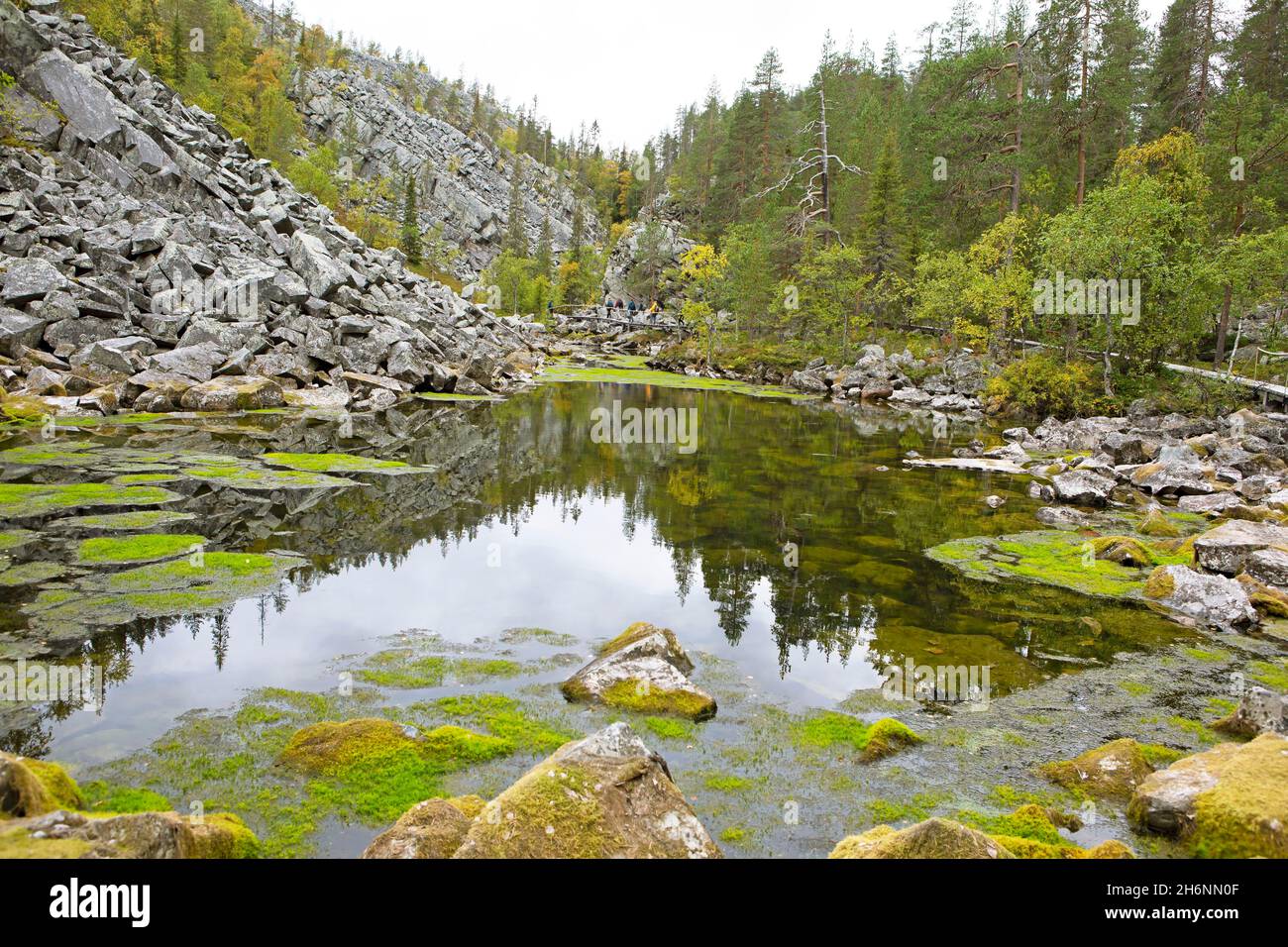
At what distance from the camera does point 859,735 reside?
9.69 metres

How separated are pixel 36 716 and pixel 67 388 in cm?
2823

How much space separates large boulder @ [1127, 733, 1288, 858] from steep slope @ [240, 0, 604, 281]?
5512 inches

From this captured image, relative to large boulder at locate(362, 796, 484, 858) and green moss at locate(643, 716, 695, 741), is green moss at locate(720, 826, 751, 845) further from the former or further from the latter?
large boulder at locate(362, 796, 484, 858)

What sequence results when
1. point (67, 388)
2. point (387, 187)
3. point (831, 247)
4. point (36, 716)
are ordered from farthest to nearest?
point (387, 187) → point (831, 247) → point (67, 388) → point (36, 716)

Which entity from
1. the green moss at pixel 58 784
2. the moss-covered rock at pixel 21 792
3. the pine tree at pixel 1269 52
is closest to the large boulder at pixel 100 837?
the moss-covered rock at pixel 21 792

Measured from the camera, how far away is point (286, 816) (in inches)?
281

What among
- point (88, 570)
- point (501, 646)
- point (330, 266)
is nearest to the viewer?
point (501, 646)

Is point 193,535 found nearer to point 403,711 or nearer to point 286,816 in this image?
point 403,711

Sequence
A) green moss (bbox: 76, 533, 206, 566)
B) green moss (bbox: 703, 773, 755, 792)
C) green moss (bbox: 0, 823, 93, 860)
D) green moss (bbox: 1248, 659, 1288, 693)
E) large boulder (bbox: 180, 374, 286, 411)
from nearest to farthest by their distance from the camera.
Answer: green moss (bbox: 0, 823, 93, 860) < green moss (bbox: 703, 773, 755, 792) < green moss (bbox: 1248, 659, 1288, 693) < green moss (bbox: 76, 533, 206, 566) < large boulder (bbox: 180, 374, 286, 411)

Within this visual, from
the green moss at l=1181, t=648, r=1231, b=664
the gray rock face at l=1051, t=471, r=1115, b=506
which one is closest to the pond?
the green moss at l=1181, t=648, r=1231, b=664

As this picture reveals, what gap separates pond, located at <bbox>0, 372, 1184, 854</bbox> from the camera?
1070cm

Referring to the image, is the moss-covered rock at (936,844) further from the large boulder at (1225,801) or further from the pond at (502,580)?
the pond at (502,580)

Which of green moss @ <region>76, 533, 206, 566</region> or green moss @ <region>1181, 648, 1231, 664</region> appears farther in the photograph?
green moss @ <region>76, 533, 206, 566</region>
